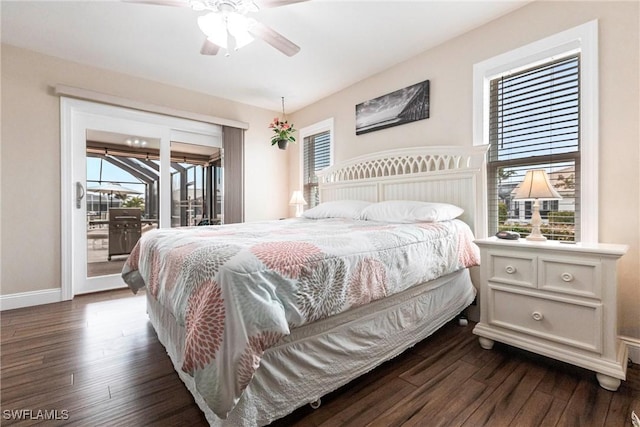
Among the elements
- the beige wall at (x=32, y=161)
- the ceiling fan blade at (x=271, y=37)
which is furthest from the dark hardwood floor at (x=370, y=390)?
the ceiling fan blade at (x=271, y=37)

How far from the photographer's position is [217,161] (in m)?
4.37

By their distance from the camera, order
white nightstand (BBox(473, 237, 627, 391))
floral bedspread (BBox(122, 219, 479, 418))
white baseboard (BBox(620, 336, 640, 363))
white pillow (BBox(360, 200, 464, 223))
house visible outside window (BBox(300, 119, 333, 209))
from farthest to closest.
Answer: house visible outside window (BBox(300, 119, 333, 209))
white pillow (BBox(360, 200, 464, 223))
white baseboard (BBox(620, 336, 640, 363))
white nightstand (BBox(473, 237, 627, 391))
floral bedspread (BBox(122, 219, 479, 418))

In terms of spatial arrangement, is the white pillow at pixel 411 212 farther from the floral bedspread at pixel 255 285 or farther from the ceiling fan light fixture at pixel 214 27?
the ceiling fan light fixture at pixel 214 27

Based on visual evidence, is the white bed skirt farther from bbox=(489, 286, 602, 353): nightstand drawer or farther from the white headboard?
the white headboard

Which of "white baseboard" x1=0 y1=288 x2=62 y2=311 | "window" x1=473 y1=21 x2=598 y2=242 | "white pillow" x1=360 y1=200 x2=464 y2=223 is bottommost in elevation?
"white baseboard" x1=0 y1=288 x2=62 y2=311

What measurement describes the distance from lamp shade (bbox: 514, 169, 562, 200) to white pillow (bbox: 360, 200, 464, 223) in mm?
540

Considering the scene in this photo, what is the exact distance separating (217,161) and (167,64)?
1460 mm

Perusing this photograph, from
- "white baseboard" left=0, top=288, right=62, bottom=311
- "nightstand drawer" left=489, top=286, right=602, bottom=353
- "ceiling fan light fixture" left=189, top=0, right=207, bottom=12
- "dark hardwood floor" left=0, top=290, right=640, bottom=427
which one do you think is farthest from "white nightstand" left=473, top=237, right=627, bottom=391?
"white baseboard" left=0, top=288, right=62, bottom=311

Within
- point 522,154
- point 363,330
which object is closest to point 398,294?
point 363,330

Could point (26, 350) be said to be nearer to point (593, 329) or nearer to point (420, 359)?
point (420, 359)

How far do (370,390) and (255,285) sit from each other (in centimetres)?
96

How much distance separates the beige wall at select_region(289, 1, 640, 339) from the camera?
1.81 meters

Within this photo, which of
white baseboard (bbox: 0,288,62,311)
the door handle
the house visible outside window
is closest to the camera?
white baseboard (bbox: 0,288,62,311)

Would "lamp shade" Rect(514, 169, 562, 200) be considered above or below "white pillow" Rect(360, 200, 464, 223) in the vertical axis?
above
